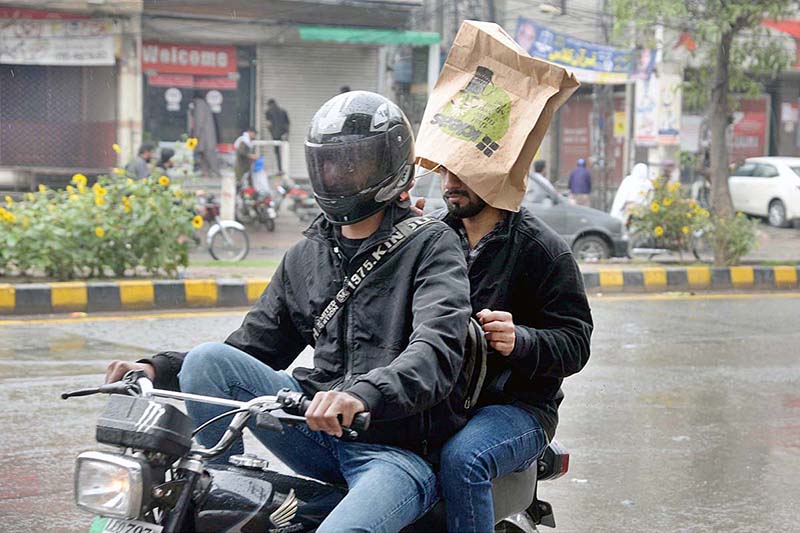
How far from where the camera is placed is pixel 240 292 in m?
10.2

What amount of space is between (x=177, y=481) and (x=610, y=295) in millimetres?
9634

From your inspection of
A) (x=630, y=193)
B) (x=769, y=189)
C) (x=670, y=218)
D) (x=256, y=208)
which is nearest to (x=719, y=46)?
(x=670, y=218)

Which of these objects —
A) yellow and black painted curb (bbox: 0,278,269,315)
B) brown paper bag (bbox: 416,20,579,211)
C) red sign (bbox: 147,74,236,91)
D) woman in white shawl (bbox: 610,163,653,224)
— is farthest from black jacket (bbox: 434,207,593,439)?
red sign (bbox: 147,74,236,91)

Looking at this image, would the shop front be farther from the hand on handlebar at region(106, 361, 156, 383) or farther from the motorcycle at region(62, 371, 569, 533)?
the motorcycle at region(62, 371, 569, 533)

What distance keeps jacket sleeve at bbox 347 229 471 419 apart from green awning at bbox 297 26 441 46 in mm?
18821

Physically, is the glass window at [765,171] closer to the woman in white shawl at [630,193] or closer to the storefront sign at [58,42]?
the woman in white shawl at [630,193]

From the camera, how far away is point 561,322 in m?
3.02

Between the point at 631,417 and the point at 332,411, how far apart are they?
4220mm

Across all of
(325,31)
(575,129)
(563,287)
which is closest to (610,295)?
(563,287)

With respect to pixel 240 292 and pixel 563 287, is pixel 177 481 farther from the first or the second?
pixel 240 292

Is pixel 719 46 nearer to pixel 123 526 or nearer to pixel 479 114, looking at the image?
pixel 479 114

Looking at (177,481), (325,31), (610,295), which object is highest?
(325,31)

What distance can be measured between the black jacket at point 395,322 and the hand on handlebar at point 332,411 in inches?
6.4

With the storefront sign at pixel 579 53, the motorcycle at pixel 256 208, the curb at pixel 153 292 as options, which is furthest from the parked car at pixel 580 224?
the storefront sign at pixel 579 53
